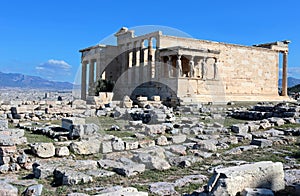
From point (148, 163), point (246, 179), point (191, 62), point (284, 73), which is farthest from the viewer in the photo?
point (284, 73)

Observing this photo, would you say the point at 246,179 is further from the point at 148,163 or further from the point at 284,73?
the point at 284,73

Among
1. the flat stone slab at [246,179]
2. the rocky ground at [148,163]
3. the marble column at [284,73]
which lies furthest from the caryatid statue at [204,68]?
the flat stone slab at [246,179]

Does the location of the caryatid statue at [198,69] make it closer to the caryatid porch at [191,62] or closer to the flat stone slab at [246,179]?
the caryatid porch at [191,62]

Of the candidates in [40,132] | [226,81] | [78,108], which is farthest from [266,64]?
[40,132]

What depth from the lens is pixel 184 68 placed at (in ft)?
99.9

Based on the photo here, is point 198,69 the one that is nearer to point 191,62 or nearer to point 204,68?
point 204,68

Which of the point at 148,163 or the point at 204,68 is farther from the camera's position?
the point at 204,68

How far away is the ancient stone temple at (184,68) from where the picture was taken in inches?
1072

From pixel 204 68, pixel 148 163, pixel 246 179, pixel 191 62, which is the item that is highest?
pixel 191 62

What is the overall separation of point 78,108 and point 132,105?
3.81 meters

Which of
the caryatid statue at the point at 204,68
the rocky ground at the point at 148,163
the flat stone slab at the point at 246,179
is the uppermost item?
the caryatid statue at the point at 204,68

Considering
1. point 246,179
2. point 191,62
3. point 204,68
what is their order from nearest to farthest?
point 246,179 → point 191,62 → point 204,68

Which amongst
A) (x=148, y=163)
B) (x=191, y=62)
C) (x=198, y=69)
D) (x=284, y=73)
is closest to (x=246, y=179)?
(x=148, y=163)

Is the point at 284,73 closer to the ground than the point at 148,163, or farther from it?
farther from it
